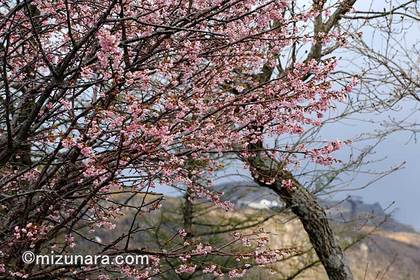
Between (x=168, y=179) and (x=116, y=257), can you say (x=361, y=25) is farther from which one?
(x=116, y=257)

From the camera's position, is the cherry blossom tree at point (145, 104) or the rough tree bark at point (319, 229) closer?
the cherry blossom tree at point (145, 104)

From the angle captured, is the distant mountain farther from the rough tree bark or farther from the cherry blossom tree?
the cherry blossom tree

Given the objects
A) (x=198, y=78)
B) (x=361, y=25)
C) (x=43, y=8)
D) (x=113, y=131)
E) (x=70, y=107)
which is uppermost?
(x=361, y=25)

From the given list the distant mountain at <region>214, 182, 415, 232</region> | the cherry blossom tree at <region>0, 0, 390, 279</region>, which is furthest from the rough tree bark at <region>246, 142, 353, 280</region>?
the cherry blossom tree at <region>0, 0, 390, 279</region>

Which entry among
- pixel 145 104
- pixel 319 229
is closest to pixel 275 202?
pixel 319 229

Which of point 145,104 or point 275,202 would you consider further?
point 275,202

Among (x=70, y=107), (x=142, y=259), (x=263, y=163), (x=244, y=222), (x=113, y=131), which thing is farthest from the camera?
(x=244, y=222)

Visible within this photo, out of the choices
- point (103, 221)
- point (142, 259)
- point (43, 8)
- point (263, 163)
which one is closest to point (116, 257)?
point (142, 259)

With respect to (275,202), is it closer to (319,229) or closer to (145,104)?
(319,229)

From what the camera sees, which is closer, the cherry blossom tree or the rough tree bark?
the cherry blossom tree

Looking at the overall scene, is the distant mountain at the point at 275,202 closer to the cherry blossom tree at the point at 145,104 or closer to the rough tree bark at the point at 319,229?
the rough tree bark at the point at 319,229

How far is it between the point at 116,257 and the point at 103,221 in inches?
21.5

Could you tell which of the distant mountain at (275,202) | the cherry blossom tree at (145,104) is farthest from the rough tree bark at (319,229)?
the cherry blossom tree at (145,104)

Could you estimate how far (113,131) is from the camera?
3.26 m
